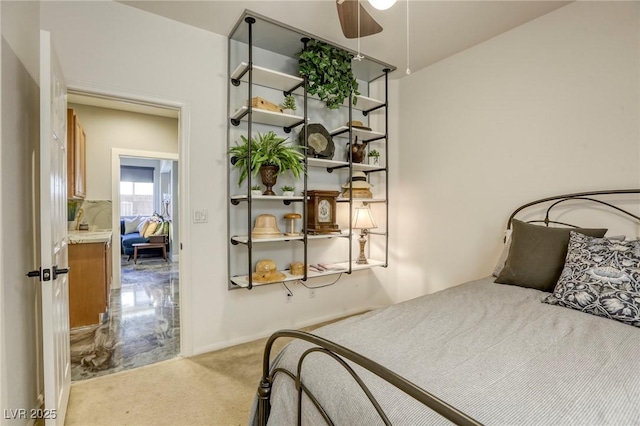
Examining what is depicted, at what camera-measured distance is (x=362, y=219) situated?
132 inches

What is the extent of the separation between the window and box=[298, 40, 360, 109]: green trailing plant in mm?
8232

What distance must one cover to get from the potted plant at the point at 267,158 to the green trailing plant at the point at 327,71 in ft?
2.01

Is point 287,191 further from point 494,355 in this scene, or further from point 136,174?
point 136,174

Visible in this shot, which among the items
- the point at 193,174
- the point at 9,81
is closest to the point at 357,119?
the point at 193,174

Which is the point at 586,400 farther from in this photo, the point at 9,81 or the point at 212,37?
the point at 212,37

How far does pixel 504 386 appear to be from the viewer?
949 mm

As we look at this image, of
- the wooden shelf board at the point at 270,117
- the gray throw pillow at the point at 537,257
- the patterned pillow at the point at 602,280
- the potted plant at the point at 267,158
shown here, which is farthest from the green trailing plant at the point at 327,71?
the patterned pillow at the point at 602,280

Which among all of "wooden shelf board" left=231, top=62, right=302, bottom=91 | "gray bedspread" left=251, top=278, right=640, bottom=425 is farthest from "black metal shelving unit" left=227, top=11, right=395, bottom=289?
"gray bedspread" left=251, top=278, right=640, bottom=425

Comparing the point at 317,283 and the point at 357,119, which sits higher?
the point at 357,119

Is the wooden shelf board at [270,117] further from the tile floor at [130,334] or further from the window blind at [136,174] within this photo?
the window blind at [136,174]

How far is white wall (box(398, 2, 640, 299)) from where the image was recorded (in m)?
2.16

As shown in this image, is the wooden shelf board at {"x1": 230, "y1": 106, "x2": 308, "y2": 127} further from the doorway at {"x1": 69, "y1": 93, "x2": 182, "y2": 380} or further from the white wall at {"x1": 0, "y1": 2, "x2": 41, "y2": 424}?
the white wall at {"x1": 0, "y1": 2, "x2": 41, "y2": 424}

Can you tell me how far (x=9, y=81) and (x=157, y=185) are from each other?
8758mm

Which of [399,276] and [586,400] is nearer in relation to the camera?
[586,400]
